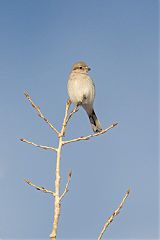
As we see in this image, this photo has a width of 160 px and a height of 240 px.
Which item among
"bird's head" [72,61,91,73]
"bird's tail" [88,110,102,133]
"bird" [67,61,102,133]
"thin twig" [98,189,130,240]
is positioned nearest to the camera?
"thin twig" [98,189,130,240]

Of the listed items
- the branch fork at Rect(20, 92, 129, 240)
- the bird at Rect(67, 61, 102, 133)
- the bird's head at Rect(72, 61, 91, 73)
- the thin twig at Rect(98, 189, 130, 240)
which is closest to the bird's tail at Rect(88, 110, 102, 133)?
the bird at Rect(67, 61, 102, 133)

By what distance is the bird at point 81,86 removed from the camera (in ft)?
35.3

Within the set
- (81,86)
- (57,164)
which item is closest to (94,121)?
(81,86)

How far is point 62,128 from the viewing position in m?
6.05

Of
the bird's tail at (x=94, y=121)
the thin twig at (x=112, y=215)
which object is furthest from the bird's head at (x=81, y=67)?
the thin twig at (x=112, y=215)

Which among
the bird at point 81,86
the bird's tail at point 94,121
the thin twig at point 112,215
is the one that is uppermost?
the bird at point 81,86

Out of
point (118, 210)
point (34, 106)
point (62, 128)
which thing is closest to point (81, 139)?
point (62, 128)

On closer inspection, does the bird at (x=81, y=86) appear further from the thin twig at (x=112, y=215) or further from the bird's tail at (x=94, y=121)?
the thin twig at (x=112, y=215)

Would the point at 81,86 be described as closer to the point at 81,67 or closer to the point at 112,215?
the point at 81,67

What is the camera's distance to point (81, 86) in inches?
424

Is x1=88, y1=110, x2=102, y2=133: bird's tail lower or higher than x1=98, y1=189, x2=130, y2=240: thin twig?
higher

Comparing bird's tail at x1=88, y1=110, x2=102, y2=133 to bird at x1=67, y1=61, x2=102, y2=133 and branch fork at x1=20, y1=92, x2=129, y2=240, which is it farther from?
branch fork at x1=20, y1=92, x2=129, y2=240

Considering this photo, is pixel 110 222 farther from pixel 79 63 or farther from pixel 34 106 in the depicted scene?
pixel 79 63

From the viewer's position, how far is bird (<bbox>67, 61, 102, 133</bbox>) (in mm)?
10758
